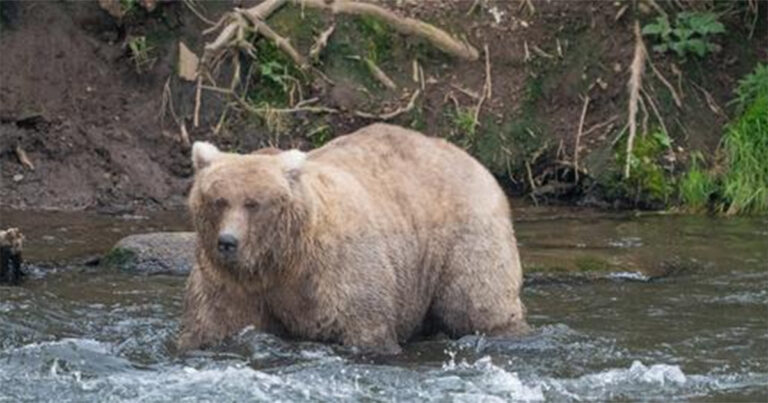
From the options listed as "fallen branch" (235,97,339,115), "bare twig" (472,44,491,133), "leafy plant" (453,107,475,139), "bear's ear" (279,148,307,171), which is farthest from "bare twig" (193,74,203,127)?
"bear's ear" (279,148,307,171)

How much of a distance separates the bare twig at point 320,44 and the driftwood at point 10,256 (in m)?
3.90

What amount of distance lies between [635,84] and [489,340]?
5052 mm

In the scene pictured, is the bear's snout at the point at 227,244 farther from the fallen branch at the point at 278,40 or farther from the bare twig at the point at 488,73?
the bare twig at the point at 488,73

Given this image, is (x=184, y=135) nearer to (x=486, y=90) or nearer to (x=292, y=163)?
(x=486, y=90)

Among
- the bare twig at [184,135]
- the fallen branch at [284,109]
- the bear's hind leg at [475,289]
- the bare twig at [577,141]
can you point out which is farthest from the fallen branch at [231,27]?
the bear's hind leg at [475,289]

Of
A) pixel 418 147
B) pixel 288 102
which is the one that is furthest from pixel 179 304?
pixel 288 102

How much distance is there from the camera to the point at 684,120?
15.2 m

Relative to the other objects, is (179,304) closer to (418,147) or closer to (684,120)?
(418,147)

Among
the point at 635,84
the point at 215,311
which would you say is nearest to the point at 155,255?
the point at 215,311

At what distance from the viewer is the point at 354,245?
9.88m

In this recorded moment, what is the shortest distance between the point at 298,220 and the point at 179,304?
7.32 feet

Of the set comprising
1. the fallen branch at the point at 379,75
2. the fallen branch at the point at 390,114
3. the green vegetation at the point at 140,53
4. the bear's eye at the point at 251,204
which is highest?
the green vegetation at the point at 140,53

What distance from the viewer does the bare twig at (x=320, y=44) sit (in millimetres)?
15336

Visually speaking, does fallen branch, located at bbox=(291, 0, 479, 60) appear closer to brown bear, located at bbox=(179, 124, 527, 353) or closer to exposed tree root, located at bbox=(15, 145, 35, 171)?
exposed tree root, located at bbox=(15, 145, 35, 171)
